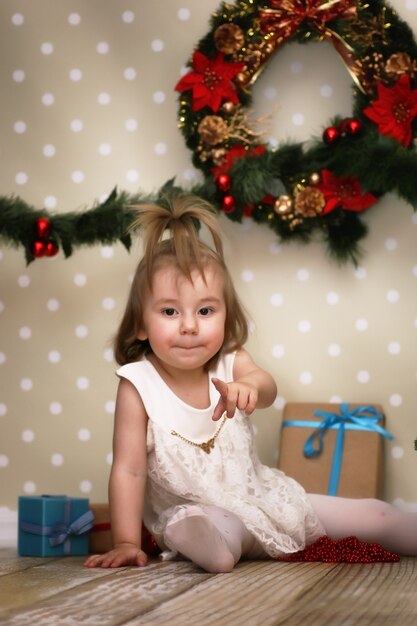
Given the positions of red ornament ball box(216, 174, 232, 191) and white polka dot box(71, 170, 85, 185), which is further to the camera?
white polka dot box(71, 170, 85, 185)

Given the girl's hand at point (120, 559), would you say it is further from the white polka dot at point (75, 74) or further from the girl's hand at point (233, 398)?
the white polka dot at point (75, 74)

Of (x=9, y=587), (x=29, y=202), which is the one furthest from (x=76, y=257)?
(x=9, y=587)

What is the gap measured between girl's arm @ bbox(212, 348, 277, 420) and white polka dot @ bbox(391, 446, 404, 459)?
411 mm

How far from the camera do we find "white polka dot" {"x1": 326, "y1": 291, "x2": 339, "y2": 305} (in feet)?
7.46

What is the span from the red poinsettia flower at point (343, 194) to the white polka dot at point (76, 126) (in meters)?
0.62

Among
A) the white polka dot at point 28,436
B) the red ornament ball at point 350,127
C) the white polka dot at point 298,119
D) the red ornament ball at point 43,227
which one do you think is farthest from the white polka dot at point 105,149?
the white polka dot at point 28,436

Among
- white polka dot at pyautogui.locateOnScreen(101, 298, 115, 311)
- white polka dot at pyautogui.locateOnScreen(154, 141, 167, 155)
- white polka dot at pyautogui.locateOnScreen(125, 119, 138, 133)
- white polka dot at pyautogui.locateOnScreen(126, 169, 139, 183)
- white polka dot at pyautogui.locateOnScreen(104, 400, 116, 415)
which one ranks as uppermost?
white polka dot at pyautogui.locateOnScreen(125, 119, 138, 133)

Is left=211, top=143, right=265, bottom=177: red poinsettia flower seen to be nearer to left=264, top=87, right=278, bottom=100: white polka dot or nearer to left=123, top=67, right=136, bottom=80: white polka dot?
left=264, top=87, right=278, bottom=100: white polka dot

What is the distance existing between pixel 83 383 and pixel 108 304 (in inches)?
7.8

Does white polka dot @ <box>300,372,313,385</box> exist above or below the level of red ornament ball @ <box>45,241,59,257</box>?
below

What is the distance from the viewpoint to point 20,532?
1912 millimetres

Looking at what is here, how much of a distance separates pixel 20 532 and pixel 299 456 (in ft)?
2.02

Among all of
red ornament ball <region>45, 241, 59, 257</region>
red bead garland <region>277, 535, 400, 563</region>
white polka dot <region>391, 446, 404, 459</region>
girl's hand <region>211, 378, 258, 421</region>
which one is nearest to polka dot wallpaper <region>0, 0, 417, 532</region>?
white polka dot <region>391, 446, 404, 459</region>

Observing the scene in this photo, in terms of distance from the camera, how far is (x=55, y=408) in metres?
2.42
